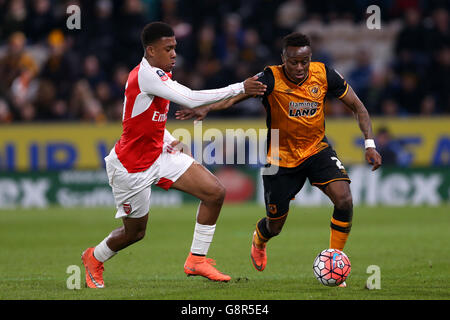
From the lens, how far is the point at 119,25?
792 inches

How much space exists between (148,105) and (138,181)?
75 cm

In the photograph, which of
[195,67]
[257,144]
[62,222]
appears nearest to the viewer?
[62,222]

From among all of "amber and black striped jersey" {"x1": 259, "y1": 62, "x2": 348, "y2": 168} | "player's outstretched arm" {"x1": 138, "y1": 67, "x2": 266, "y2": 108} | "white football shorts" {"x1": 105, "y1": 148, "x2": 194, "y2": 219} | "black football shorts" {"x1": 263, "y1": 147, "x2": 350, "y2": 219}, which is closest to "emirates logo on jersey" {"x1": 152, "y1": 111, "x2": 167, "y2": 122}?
"player's outstretched arm" {"x1": 138, "y1": 67, "x2": 266, "y2": 108}

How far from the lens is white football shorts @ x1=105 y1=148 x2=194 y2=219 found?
7762mm

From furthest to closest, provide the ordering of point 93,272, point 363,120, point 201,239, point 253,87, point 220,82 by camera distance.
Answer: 1. point 220,82
2. point 363,120
3. point 201,239
4. point 93,272
5. point 253,87

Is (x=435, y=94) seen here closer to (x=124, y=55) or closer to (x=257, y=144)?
(x=257, y=144)

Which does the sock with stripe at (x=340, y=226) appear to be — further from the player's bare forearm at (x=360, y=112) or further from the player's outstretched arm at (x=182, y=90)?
the player's outstretched arm at (x=182, y=90)

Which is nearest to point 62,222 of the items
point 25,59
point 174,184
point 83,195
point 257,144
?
point 83,195

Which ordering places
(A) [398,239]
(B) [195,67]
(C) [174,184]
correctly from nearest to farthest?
(C) [174,184] < (A) [398,239] < (B) [195,67]

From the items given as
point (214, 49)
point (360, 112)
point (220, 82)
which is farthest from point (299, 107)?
point (214, 49)

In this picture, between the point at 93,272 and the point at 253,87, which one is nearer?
the point at 253,87

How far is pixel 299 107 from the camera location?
8.29 meters

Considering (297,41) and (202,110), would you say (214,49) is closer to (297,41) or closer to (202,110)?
(297,41)

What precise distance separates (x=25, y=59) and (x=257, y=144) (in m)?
6.46
